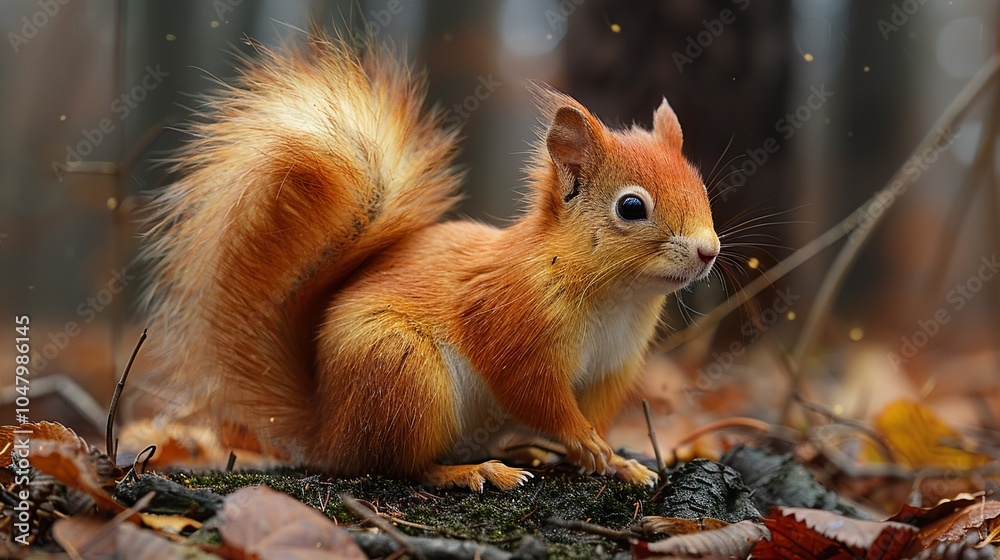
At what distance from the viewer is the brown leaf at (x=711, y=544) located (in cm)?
106

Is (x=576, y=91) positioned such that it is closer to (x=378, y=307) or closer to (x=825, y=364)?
(x=378, y=307)

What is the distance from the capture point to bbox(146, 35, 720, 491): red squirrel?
1.34 meters

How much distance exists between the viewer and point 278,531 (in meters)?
0.96

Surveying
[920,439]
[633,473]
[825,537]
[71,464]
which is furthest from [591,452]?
[920,439]

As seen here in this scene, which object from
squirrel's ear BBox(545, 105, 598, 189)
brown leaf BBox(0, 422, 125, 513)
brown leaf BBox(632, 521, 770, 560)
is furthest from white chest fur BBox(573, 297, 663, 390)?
brown leaf BBox(0, 422, 125, 513)

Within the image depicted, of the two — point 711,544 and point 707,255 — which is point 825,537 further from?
point 707,255

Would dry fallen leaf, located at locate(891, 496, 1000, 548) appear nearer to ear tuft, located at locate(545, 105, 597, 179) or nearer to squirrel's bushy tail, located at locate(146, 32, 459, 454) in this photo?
ear tuft, located at locate(545, 105, 597, 179)

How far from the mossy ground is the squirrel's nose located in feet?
1.53

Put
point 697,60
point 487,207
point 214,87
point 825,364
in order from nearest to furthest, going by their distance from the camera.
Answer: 1. point 214,87
2. point 697,60
3. point 487,207
4. point 825,364

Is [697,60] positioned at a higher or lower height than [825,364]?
higher

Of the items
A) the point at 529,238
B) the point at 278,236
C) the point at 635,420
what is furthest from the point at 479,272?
the point at 635,420

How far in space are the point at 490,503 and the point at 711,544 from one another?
397 mm

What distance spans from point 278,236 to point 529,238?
0.47 m

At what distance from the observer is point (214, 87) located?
5.59ft
